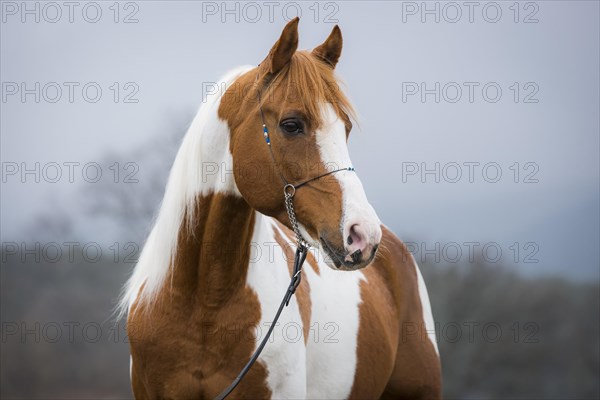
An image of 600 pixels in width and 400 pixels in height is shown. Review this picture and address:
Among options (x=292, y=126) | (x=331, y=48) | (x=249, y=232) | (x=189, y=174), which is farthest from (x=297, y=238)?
(x=331, y=48)

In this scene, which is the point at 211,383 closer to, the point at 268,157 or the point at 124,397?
the point at 268,157

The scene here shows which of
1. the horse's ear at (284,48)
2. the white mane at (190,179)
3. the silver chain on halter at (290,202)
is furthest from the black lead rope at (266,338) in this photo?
the horse's ear at (284,48)

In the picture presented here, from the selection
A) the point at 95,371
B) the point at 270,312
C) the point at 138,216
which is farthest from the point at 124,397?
the point at 270,312

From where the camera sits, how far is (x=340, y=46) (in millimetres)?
3428

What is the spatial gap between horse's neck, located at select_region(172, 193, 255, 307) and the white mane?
61mm

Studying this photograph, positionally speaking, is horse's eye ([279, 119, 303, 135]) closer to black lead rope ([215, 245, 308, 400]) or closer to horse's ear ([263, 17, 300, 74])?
horse's ear ([263, 17, 300, 74])

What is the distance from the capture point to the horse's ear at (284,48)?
10.0ft

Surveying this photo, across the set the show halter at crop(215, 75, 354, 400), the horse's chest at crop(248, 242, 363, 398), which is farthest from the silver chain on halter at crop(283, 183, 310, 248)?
the horse's chest at crop(248, 242, 363, 398)

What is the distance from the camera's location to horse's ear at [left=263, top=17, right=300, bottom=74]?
305 centimetres

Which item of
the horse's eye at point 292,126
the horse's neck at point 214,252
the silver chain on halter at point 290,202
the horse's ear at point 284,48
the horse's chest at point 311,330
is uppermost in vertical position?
the horse's ear at point 284,48

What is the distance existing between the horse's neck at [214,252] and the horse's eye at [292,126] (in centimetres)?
51

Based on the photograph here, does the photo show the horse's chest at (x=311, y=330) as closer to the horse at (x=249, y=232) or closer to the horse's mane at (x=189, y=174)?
the horse at (x=249, y=232)

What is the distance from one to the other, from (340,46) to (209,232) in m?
1.21

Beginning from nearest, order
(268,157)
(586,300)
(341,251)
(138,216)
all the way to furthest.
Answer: (341,251) < (268,157) < (138,216) < (586,300)
